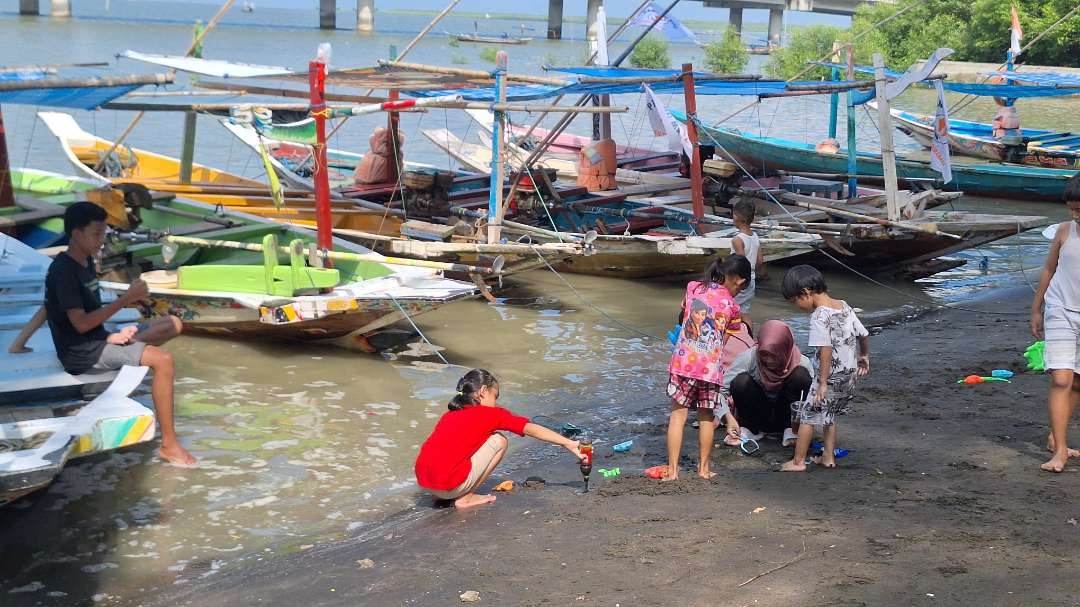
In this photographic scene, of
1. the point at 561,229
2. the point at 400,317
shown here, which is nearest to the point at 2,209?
the point at 400,317

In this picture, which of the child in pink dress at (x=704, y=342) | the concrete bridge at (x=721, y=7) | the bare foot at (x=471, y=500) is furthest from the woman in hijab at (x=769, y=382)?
the concrete bridge at (x=721, y=7)

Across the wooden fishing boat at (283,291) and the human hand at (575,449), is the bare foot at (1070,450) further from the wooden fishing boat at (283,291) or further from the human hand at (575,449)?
the wooden fishing boat at (283,291)

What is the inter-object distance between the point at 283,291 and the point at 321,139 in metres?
1.25

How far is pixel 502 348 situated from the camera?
979 cm

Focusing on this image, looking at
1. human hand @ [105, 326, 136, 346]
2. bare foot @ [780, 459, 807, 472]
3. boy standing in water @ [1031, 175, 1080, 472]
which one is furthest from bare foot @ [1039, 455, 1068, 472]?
human hand @ [105, 326, 136, 346]

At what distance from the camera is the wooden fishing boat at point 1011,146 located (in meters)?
20.1

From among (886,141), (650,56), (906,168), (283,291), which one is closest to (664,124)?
(886,141)

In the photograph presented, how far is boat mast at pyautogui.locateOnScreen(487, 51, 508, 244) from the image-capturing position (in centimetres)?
1002

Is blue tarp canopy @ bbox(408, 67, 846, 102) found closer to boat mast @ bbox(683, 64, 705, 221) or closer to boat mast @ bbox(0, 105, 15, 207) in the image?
boat mast @ bbox(683, 64, 705, 221)

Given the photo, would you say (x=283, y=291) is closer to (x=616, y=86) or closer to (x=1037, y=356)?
(x=616, y=86)

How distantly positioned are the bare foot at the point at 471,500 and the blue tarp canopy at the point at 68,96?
3827mm

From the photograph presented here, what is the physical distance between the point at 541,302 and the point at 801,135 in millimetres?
19783

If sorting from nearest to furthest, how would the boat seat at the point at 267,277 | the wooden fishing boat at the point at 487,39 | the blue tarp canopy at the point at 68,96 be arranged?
the blue tarp canopy at the point at 68,96 < the boat seat at the point at 267,277 < the wooden fishing boat at the point at 487,39

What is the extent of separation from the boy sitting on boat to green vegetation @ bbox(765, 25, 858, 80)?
35.1m
